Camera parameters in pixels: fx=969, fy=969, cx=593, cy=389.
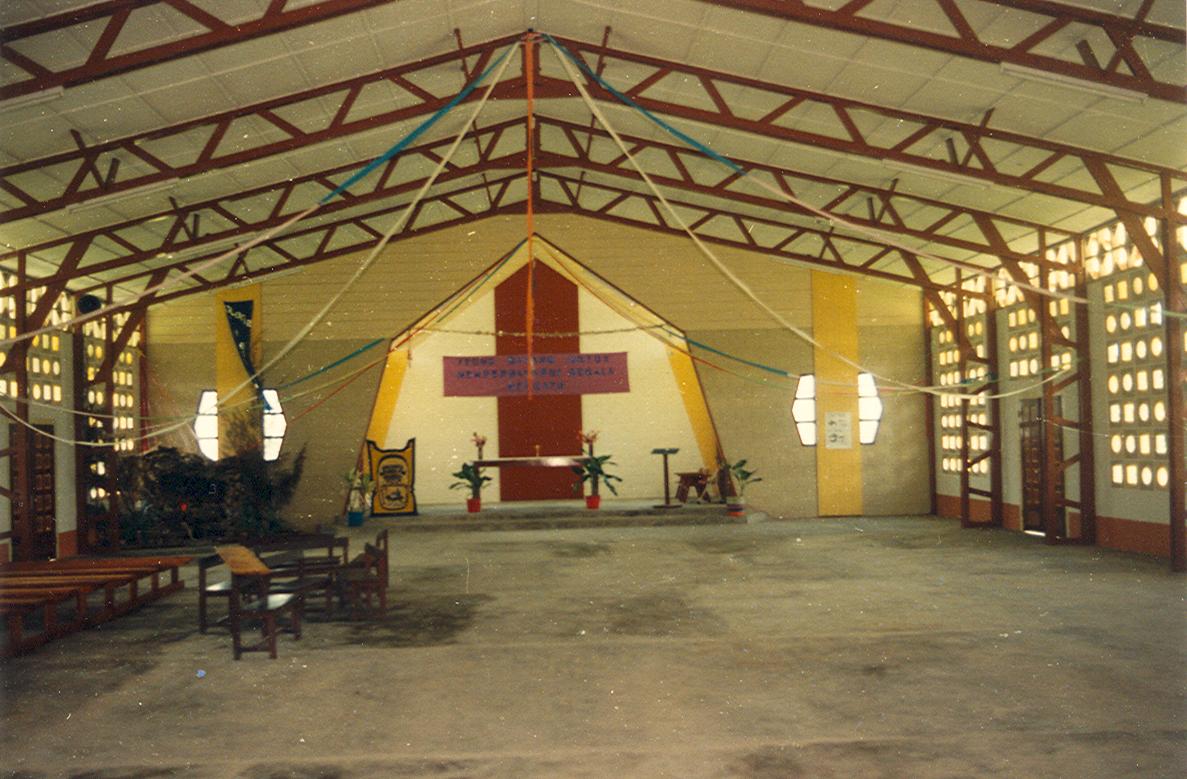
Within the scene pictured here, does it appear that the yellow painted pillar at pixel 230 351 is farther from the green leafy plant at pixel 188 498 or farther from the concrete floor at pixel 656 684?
the concrete floor at pixel 656 684

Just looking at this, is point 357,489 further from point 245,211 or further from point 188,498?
point 245,211

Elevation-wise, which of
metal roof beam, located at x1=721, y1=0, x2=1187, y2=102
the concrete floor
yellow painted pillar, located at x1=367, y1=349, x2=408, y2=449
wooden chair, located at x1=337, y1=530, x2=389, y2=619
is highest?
metal roof beam, located at x1=721, y1=0, x2=1187, y2=102

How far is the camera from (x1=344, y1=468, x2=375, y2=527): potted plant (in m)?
14.5

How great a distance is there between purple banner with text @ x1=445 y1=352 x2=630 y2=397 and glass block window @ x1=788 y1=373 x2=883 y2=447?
9.18 ft

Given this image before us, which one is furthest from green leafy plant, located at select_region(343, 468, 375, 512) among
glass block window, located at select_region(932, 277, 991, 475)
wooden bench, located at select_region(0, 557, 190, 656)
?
glass block window, located at select_region(932, 277, 991, 475)

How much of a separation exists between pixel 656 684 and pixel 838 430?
10311mm

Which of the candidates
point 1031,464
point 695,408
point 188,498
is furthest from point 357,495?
point 1031,464

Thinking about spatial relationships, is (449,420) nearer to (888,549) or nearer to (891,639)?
(888,549)

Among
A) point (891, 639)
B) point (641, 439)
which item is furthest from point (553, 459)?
point (891, 639)

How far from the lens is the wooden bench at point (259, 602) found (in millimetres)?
6309

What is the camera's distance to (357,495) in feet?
48.0

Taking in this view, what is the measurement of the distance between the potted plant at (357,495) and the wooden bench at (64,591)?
4712 mm

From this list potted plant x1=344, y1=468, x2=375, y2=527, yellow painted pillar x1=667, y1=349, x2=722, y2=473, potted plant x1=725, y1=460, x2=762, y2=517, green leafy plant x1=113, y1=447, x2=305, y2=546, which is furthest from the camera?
yellow painted pillar x1=667, y1=349, x2=722, y2=473

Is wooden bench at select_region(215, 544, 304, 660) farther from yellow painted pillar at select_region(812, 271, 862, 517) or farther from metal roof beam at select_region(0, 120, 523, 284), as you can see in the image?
yellow painted pillar at select_region(812, 271, 862, 517)
